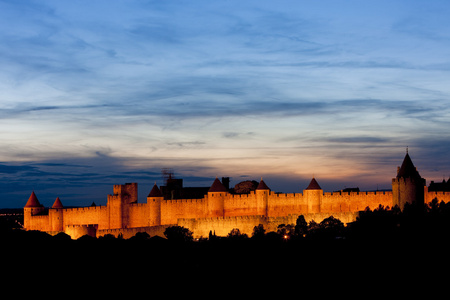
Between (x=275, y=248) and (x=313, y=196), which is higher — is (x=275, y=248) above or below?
below

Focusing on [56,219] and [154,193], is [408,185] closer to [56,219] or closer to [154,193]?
[154,193]

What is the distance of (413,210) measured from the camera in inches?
2357

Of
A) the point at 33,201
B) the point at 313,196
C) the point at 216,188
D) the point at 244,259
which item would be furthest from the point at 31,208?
the point at 244,259

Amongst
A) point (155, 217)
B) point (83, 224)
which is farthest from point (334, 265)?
point (83, 224)

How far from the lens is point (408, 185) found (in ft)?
201

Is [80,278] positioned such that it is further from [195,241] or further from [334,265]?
[195,241]

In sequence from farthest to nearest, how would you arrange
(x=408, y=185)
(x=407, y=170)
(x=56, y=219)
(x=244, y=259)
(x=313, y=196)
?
(x=56, y=219) < (x=313, y=196) < (x=407, y=170) < (x=408, y=185) < (x=244, y=259)

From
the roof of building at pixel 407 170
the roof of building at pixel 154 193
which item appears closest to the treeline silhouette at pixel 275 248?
the roof of building at pixel 407 170

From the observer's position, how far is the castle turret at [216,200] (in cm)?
6162

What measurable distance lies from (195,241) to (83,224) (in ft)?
38.2

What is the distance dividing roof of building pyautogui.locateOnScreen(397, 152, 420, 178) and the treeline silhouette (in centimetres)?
244

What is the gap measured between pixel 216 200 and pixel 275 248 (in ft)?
41.3

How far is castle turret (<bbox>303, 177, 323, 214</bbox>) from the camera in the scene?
6353cm

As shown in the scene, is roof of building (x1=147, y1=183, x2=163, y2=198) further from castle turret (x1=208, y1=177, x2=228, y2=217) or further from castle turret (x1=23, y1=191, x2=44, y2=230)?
castle turret (x1=23, y1=191, x2=44, y2=230)
